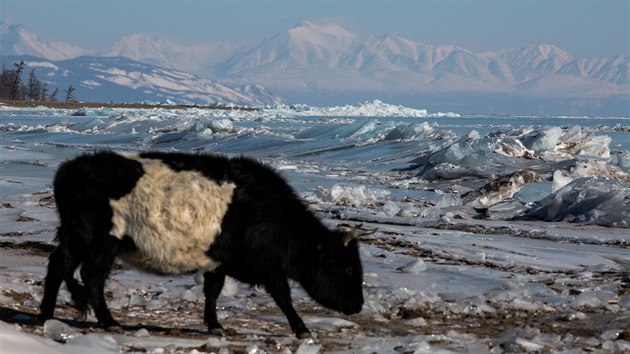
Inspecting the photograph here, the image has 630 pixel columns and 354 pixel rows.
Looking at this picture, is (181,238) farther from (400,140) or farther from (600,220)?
(400,140)

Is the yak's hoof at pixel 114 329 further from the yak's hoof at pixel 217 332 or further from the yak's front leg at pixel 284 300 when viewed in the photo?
the yak's front leg at pixel 284 300

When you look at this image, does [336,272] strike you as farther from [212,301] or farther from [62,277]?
[62,277]

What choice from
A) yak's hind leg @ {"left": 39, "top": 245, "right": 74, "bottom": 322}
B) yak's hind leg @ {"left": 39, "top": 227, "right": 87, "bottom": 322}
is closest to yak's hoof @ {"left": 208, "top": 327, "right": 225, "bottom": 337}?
yak's hind leg @ {"left": 39, "top": 227, "right": 87, "bottom": 322}

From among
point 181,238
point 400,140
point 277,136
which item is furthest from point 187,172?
point 277,136

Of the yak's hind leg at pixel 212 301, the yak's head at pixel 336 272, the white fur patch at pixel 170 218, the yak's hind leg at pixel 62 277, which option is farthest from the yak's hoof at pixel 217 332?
the yak's hind leg at pixel 62 277

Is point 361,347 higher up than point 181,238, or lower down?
lower down

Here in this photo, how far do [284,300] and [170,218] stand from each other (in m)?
0.98

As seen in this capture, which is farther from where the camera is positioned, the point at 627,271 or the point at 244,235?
the point at 627,271

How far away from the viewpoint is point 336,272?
20.8ft

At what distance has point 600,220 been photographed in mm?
13328

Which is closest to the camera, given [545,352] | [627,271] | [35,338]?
[35,338]

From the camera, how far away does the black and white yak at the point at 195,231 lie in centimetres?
580

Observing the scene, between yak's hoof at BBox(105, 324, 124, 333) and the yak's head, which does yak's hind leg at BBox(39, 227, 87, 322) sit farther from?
the yak's head

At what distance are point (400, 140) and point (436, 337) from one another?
29.7m
